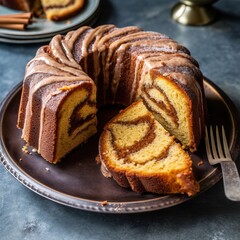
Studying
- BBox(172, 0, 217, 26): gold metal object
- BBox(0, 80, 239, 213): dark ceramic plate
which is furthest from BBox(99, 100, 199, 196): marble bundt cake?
BBox(172, 0, 217, 26): gold metal object

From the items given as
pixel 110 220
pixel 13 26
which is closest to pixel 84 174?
Result: pixel 110 220

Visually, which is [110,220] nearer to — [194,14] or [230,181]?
[230,181]

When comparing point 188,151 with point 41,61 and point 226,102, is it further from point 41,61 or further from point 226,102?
point 41,61

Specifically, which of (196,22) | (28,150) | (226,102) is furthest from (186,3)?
(28,150)

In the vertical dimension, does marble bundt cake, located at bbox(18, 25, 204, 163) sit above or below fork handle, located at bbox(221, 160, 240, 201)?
above

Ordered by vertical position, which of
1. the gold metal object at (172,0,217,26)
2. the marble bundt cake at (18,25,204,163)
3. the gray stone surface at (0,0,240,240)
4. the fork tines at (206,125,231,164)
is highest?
the marble bundt cake at (18,25,204,163)

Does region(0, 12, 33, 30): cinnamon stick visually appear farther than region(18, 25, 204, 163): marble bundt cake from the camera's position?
Yes

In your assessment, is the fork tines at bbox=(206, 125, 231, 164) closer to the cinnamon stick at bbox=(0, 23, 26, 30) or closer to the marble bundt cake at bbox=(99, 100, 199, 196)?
the marble bundt cake at bbox=(99, 100, 199, 196)
